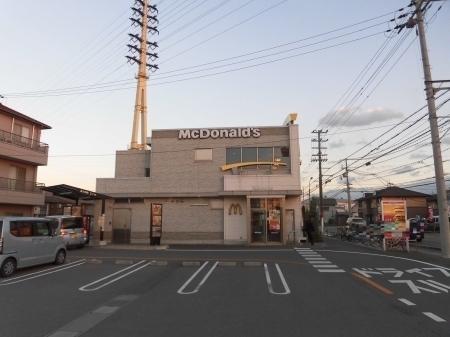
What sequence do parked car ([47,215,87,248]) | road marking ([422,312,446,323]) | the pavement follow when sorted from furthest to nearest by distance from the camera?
parked car ([47,215,87,248]) < road marking ([422,312,446,323]) < the pavement

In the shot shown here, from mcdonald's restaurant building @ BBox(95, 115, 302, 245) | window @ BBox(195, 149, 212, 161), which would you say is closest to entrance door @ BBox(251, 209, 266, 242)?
mcdonald's restaurant building @ BBox(95, 115, 302, 245)

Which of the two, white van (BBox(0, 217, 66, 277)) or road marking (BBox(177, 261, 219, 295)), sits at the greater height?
white van (BBox(0, 217, 66, 277))

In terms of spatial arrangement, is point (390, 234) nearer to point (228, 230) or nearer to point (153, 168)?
point (228, 230)

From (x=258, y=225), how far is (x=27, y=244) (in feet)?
58.5

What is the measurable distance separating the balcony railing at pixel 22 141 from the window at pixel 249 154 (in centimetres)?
1747

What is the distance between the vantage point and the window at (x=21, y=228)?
14930 millimetres

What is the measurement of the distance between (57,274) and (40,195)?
23.5 m

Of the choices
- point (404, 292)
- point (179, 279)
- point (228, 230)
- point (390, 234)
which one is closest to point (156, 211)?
point (228, 230)

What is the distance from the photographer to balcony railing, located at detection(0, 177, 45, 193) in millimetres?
33281

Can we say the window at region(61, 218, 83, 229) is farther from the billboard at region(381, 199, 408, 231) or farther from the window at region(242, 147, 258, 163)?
the billboard at region(381, 199, 408, 231)

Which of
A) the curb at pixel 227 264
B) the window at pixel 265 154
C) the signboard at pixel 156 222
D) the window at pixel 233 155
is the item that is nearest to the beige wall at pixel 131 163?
the signboard at pixel 156 222

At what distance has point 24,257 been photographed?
15570mm

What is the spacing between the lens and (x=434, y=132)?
2194 cm

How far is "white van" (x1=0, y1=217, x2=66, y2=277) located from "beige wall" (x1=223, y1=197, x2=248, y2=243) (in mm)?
14944
